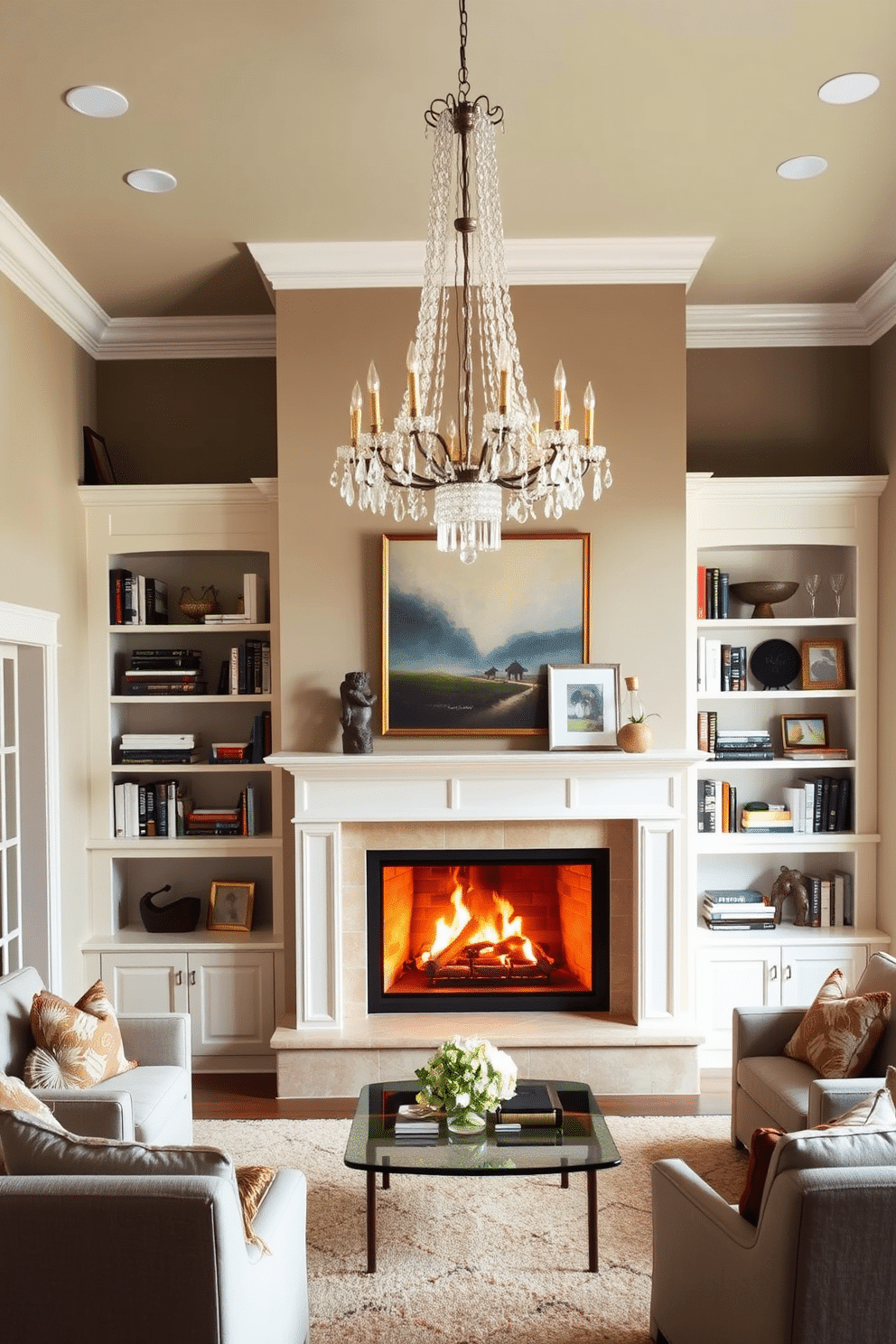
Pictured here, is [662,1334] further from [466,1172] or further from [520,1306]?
[466,1172]

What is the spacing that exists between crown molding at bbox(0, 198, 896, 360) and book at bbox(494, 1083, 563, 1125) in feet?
10.5

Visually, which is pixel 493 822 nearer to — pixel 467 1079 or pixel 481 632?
pixel 481 632

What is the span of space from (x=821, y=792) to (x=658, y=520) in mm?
1597

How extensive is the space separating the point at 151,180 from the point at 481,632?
211cm

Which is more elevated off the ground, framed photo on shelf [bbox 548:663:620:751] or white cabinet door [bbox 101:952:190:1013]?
framed photo on shelf [bbox 548:663:620:751]

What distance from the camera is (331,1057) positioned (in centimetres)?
440

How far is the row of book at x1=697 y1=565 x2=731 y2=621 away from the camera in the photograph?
506 cm

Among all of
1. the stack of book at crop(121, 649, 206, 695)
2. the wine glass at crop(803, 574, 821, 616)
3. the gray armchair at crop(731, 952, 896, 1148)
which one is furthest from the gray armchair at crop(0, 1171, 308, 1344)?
the wine glass at crop(803, 574, 821, 616)

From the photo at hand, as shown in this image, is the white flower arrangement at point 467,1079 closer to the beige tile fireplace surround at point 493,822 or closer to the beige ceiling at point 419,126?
the beige tile fireplace surround at point 493,822

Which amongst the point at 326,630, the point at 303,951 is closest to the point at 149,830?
the point at 303,951

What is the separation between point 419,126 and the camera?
340 centimetres

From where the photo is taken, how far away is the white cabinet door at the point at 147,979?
4828 millimetres

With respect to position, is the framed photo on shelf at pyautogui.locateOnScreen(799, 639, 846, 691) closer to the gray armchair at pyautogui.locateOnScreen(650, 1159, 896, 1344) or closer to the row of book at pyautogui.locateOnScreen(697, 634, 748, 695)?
the row of book at pyautogui.locateOnScreen(697, 634, 748, 695)

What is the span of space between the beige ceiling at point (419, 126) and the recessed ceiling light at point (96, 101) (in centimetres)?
3
